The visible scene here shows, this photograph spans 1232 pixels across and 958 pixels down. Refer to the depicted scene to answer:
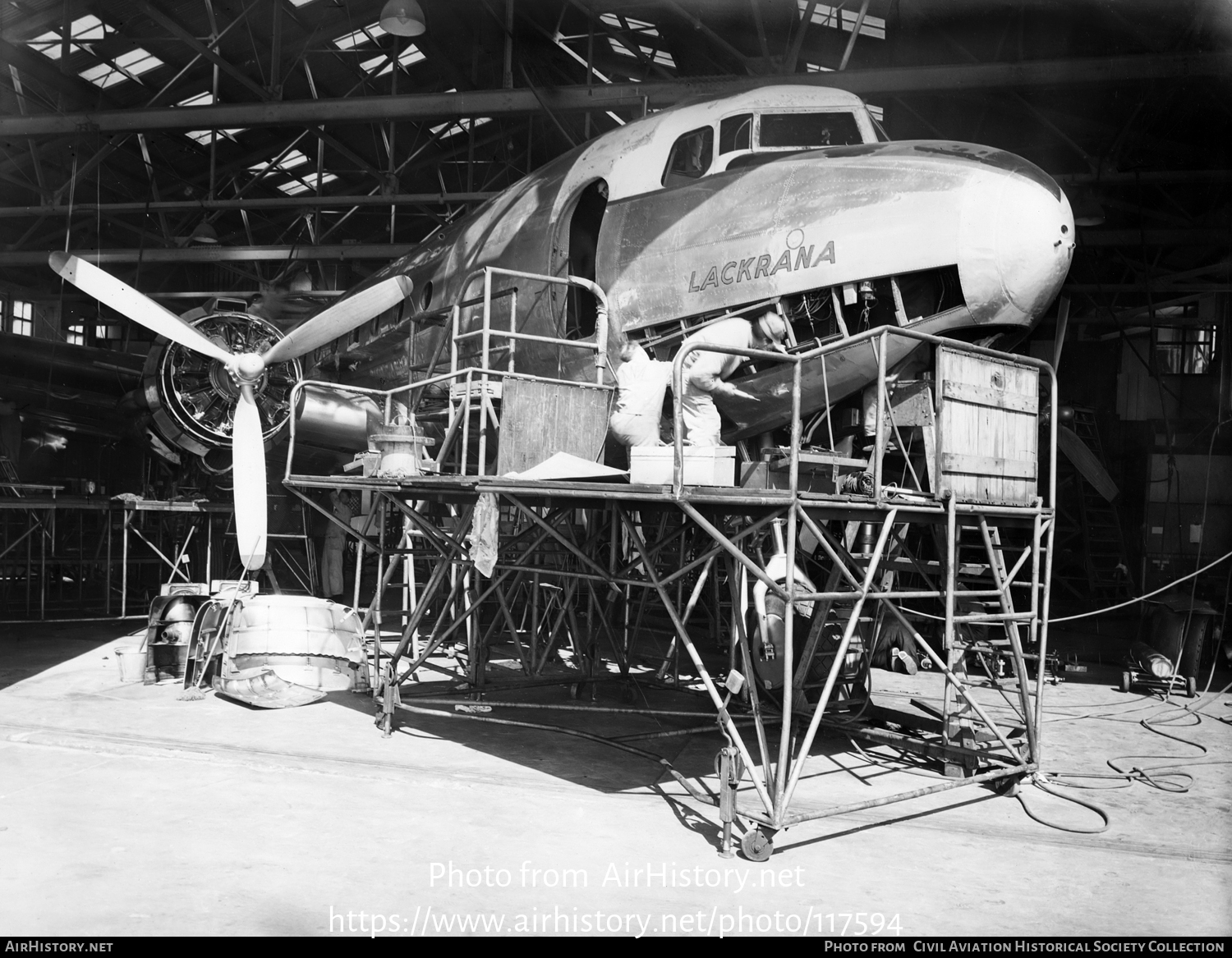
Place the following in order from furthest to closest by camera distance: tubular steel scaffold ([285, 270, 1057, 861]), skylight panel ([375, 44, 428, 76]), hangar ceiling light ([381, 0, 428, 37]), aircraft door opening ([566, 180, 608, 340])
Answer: skylight panel ([375, 44, 428, 76]) < hangar ceiling light ([381, 0, 428, 37]) < aircraft door opening ([566, 180, 608, 340]) < tubular steel scaffold ([285, 270, 1057, 861])

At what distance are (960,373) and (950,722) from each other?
3.56 meters

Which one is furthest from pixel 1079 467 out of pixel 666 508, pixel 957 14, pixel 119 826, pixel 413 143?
pixel 413 143

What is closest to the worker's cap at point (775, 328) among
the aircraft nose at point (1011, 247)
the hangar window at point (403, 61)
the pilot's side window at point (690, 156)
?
the aircraft nose at point (1011, 247)

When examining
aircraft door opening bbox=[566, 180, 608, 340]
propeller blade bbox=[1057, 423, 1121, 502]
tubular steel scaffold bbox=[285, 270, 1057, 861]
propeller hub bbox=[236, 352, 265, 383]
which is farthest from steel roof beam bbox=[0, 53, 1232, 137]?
propeller blade bbox=[1057, 423, 1121, 502]

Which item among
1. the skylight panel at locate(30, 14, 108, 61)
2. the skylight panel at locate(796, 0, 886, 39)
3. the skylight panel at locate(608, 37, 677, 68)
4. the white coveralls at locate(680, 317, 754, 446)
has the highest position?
the skylight panel at locate(608, 37, 677, 68)

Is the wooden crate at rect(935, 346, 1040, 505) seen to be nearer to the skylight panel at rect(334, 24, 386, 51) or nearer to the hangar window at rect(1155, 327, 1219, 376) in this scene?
the skylight panel at rect(334, 24, 386, 51)

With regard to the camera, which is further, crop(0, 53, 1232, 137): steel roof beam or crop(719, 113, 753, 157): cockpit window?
crop(0, 53, 1232, 137): steel roof beam

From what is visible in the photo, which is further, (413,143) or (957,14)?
(413,143)

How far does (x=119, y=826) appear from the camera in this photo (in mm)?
7199

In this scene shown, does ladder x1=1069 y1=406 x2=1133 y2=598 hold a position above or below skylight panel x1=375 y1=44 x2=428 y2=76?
below

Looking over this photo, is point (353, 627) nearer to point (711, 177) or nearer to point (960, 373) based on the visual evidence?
point (711, 177)

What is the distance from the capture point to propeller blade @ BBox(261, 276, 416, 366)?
516 inches

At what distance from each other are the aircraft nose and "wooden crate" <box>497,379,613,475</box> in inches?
151

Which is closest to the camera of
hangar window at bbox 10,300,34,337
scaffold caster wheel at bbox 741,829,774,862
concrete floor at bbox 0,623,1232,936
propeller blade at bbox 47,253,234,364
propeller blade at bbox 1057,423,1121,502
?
concrete floor at bbox 0,623,1232,936
